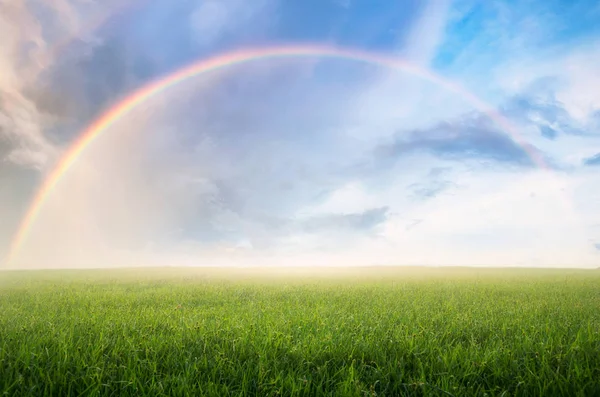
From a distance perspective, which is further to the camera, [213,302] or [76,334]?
[213,302]

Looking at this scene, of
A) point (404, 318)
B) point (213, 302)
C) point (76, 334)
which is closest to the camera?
point (76, 334)

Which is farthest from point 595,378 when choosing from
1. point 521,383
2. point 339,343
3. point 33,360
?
point 33,360

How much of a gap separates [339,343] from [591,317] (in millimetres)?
8172

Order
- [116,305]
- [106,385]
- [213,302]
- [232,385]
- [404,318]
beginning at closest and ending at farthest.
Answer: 1. [106,385]
2. [232,385]
3. [404,318]
4. [116,305]
5. [213,302]

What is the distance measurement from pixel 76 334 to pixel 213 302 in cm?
646

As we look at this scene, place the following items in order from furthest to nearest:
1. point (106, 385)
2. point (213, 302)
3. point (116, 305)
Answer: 1. point (213, 302)
2. point (116, 305)
3. point (106, 385)

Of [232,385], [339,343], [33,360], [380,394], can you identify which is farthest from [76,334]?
[380,394]

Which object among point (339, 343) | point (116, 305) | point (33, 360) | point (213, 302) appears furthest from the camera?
point (213, 302)

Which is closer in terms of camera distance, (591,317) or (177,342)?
(177,342)

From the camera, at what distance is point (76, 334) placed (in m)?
6.89

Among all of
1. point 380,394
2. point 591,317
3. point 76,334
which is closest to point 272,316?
point 76,334

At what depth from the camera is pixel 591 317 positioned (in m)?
9.34

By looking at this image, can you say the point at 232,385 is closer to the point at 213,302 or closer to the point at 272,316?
the point at 272,316

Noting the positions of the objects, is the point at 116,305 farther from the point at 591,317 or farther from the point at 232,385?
the point at 591,317
